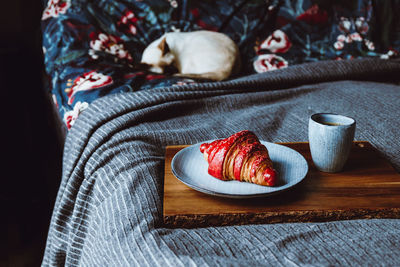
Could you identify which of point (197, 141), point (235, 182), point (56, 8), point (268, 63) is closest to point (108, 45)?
point (56, 8)

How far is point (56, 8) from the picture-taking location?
1625mm

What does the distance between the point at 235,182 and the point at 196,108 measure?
45 centimetres

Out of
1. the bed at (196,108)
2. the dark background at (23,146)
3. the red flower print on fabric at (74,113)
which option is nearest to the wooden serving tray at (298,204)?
the bed at (196,108)

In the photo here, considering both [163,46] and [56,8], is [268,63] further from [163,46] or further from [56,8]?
[56,8]

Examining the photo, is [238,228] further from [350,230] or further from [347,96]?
[347,96]

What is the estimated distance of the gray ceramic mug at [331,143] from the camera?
23.4 inches

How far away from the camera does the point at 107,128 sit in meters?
0.84

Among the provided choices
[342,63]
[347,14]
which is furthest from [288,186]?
[347,14]

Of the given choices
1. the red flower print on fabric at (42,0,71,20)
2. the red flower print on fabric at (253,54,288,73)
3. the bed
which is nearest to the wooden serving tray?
the bed

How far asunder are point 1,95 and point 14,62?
218 mm

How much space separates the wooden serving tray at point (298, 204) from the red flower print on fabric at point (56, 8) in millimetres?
1292

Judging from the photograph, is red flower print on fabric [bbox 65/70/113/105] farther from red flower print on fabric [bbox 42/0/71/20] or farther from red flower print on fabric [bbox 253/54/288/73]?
red flower print on fabric [bbox 253/54/288/73]

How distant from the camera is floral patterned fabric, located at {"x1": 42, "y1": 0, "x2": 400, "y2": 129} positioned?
1563 millimetres

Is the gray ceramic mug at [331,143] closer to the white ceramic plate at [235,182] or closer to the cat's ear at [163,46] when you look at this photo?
the white ceramic plate at [235,182]
